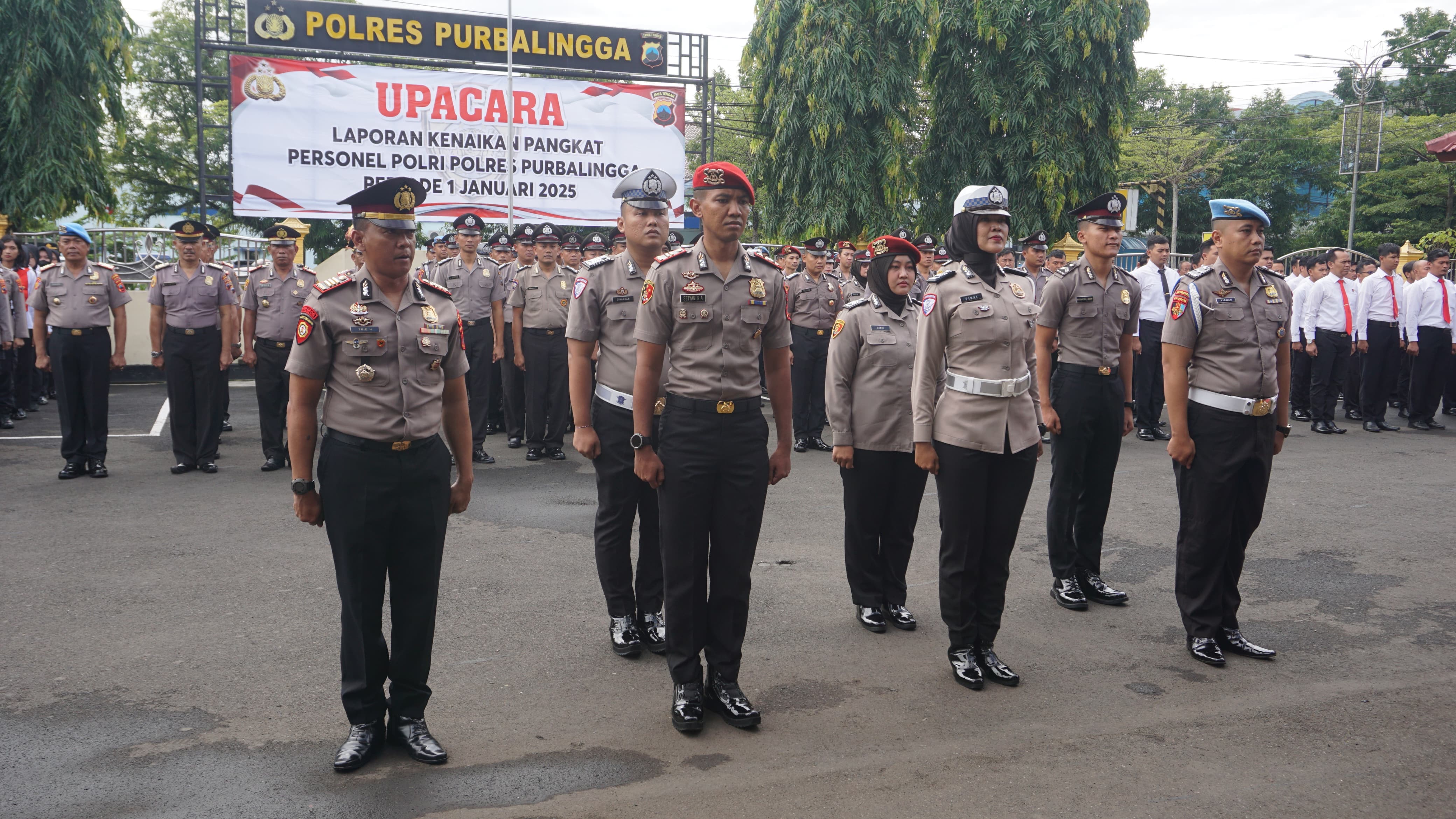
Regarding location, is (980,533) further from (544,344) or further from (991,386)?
(544,344)

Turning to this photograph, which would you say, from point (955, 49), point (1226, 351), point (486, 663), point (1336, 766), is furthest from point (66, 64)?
point (1336, 766)

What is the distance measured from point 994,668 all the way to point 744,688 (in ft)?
Result: 3.47

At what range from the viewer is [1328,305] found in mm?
12672

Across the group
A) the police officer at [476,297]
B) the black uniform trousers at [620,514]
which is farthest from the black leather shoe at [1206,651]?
the police officer at [476,297]

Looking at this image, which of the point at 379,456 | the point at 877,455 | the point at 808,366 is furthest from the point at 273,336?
the point at 379,456

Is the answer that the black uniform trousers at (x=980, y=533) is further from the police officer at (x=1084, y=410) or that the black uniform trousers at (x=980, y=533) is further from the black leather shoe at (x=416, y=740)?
the black leather shoe at (x=416, y=740)

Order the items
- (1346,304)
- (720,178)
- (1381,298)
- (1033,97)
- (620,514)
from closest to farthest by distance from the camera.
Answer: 1. (720,178)
2. (620,514)
3. (1381,298)
4. (1346,304)
5. (1033,97)

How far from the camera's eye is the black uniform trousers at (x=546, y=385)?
9.79 meters

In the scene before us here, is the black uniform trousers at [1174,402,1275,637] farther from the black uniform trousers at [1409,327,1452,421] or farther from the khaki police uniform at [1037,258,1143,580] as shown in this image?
the black uniform trousers at [1409,327,1452,421]

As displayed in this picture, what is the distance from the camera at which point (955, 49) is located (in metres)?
19.8

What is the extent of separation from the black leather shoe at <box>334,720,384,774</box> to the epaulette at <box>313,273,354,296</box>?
1.49 meters

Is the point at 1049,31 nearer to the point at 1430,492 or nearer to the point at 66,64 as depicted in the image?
the point at 1430,492

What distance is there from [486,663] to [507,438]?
21.6ft

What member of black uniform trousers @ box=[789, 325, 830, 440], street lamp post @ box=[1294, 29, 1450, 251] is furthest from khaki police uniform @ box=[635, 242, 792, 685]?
street lamp post @ box=[1294, 29, 1450, 251]
